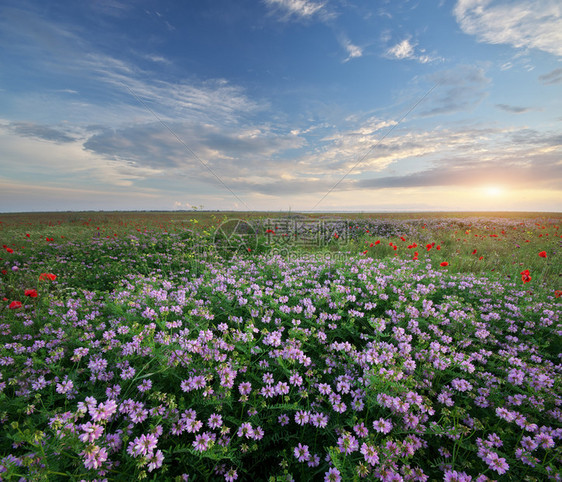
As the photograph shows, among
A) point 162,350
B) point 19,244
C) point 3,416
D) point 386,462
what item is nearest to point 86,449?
point 162,350

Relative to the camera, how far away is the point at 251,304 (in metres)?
3.39

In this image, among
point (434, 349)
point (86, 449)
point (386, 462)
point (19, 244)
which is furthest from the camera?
point (19, 244)

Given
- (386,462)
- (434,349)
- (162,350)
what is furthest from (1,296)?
(434,349)

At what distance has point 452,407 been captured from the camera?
2.62m

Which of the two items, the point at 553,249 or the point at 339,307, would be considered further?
the point at 553,249

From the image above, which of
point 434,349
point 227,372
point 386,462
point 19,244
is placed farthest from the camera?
point 19,244

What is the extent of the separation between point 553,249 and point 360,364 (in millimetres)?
11862

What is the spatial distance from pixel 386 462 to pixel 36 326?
488 cm

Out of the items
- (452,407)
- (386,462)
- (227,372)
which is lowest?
(452,407)

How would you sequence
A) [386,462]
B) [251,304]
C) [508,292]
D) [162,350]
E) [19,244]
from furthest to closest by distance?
[19,244] < [508,292] < [251,304] < [162,350] < [386,462]

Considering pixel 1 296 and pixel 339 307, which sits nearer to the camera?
pixel 339 307

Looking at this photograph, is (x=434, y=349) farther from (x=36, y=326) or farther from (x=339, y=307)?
(x=36, y=326)

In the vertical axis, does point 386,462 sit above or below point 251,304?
below

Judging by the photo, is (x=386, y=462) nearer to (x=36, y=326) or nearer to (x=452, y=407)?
(x=452, y=407)
